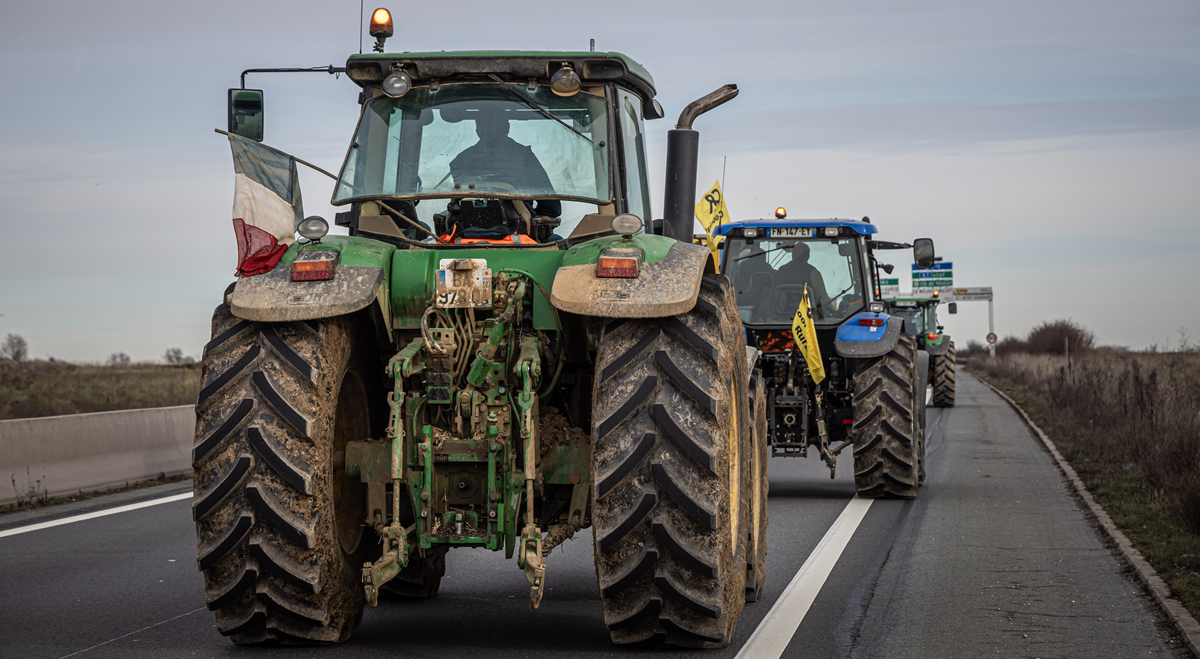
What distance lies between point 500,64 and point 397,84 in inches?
20.9

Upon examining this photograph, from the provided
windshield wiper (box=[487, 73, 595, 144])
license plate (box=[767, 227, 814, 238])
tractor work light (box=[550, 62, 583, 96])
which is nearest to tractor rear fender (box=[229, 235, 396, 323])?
windshield wiper (box=[487, 73, 595, 144])

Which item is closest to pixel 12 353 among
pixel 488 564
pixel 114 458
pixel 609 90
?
pixel 114 458

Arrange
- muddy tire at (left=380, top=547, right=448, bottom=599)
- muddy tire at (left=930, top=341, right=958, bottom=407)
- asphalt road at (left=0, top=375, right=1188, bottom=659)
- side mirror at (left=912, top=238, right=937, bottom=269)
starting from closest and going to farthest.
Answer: asphalt road at (left=0, top=375, right=1188, bottom=659), muddy tire at (left=380, top=547, right=448, bottom=599), side mirror at (left=912, top=238, right=937, bottom=269), muddy tire at (left=930, top=341, right=958, bottom=407)

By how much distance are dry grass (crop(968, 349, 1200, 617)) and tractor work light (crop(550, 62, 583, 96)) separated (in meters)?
4.31

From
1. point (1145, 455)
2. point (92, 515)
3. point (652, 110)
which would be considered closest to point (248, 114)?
point (652, 110)

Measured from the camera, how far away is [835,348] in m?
13.2

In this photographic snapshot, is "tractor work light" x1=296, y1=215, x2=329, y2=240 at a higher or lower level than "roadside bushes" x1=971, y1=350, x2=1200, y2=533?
higher

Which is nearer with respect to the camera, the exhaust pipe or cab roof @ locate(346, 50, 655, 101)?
cab roof @ locate(346, 50, 655, 101)

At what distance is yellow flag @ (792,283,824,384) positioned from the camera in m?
12.4

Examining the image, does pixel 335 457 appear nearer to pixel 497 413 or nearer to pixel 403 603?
pixel 497 413

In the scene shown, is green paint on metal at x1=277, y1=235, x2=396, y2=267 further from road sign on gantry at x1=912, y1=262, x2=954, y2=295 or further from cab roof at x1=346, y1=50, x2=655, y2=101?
road sign on gantry at x1=912, y1=262, x2=954, y2=295

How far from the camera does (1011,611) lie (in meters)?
7.09

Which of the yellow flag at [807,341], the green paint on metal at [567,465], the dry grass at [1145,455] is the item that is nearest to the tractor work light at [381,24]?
the green paint on metal at [567,465]

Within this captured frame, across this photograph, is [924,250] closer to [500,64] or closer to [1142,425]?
[1142,425]
